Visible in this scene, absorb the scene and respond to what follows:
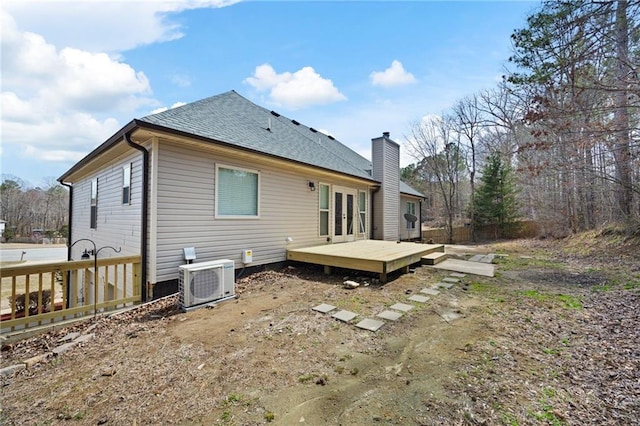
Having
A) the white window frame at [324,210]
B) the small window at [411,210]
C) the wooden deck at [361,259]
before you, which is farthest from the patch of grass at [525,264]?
the small window at [411,210]

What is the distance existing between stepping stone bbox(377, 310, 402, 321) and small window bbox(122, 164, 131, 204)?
539cm

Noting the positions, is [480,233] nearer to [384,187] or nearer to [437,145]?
[437,145]

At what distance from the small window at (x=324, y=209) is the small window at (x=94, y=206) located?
6406 mm

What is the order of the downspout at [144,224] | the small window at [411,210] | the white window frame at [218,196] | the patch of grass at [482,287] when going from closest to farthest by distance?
the downspout at [144,224], the patch of grass at [482,287], the white window frame at [218,196], the small window at [411,210]

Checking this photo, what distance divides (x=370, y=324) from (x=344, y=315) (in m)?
0.44

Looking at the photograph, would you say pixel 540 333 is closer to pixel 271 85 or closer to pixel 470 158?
pixel 271 85

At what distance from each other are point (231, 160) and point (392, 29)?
21.5 feet

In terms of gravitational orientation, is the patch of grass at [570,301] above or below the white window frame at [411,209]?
below

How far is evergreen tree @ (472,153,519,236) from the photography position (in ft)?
59.3

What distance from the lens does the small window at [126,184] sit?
567 centimetres

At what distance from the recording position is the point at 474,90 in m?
18.9

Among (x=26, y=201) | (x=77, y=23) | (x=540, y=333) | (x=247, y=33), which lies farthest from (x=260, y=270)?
(x=26, y=201)

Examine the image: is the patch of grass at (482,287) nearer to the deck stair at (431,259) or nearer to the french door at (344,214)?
the deck stair at (431,259)

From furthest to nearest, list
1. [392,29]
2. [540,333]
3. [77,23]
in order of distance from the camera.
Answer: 1. [392,29]
2. [77,23]
3. [540,333]
